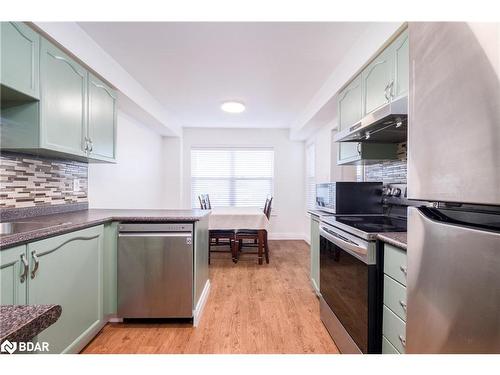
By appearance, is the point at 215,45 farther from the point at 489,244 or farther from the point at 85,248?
the point at 489,244

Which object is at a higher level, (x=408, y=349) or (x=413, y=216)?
(x=413, y=216)

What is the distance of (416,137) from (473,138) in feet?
0.71

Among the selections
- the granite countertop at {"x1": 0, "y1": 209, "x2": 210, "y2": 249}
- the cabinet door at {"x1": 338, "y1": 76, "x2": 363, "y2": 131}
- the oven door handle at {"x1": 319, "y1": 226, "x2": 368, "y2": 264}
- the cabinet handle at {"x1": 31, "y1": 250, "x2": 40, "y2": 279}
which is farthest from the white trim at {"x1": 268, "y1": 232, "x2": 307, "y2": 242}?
the cabinet handle at {"x1": 31, "y1": 250, "x2": 40, "y2": 279}

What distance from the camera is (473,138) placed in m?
0.56

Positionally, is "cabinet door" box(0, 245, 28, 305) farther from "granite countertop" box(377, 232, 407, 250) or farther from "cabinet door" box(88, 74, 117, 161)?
"granite countertop" box(377, 232, 407, 250)

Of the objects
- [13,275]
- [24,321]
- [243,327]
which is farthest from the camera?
[243,327]

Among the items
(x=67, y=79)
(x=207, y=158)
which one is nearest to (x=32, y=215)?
(x=67, y=79)

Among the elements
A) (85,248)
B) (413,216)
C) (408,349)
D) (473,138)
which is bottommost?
(408,349)

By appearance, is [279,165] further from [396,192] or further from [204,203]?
[396,192]

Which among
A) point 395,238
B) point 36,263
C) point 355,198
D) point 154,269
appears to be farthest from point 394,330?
point 36,263

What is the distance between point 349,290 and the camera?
159 cm

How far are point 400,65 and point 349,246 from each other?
1.22 m

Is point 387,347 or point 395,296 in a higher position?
point 395,296

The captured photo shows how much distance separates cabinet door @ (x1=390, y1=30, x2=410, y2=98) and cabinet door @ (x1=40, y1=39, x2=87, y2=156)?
230 cm
